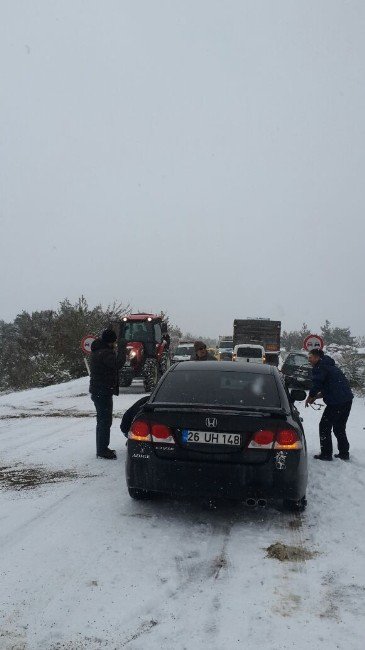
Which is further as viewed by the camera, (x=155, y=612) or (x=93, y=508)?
(x=93, y=508)


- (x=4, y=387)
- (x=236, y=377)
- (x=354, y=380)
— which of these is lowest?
(x=4, y=387)

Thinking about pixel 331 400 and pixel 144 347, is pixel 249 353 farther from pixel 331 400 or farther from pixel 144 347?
pixel 331 400

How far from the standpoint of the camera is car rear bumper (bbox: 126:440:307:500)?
427 centimetres

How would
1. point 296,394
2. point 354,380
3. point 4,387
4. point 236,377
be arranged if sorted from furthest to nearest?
point 4,387 → point 354,380 → point 296,394 → point 236,377

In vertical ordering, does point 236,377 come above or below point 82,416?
above

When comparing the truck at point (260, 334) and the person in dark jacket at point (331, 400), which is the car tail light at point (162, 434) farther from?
the truck at point (260, 334)

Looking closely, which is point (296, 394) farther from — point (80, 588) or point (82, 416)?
point (82, 416)

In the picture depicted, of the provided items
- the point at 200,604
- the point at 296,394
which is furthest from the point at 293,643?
the point at 296,394

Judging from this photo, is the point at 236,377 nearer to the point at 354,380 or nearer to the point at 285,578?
the point at 285,578

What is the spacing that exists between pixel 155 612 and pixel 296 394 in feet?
11.6

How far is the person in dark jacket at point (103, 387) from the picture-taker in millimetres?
6871

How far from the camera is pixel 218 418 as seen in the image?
441cm

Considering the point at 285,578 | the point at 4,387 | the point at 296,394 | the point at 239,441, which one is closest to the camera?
the point at 285,578

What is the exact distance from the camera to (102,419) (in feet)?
22.5
